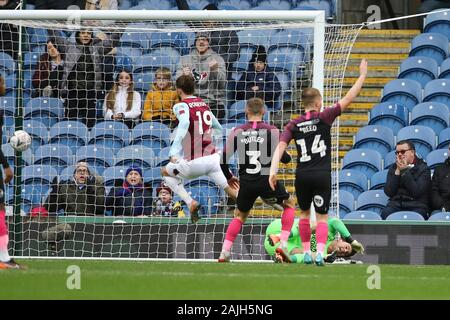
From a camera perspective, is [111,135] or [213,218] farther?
[111,135]

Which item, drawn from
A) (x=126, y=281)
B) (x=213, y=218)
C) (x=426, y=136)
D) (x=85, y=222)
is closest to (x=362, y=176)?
(x=426, y=136)

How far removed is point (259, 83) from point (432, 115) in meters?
2.99

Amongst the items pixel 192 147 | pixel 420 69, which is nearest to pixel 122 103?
pixel 192 147

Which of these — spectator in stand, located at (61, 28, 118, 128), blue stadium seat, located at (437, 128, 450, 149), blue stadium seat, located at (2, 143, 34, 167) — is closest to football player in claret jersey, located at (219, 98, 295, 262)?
spectator in stand, located at (61, 28, 118, 128)

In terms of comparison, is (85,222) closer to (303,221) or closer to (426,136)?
(303,221)

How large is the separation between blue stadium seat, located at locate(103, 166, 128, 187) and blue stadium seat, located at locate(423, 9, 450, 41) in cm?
627

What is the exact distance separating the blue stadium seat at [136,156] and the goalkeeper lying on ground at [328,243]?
2.92 metres

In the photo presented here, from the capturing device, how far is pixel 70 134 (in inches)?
736

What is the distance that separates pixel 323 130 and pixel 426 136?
569cm

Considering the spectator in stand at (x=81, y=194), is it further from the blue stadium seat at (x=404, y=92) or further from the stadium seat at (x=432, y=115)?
the blue stadium seat at (x=404, y=92)

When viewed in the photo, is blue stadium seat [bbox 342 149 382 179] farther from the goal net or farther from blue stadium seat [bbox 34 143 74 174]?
blue stadium seat [bbox 34 143 74 174]

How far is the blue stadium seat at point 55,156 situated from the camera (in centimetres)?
1839

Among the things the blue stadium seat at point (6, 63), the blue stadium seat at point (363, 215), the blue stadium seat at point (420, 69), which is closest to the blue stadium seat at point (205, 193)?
the blue stadium seat at point (363, 215)

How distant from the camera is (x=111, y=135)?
1864 centimetres
